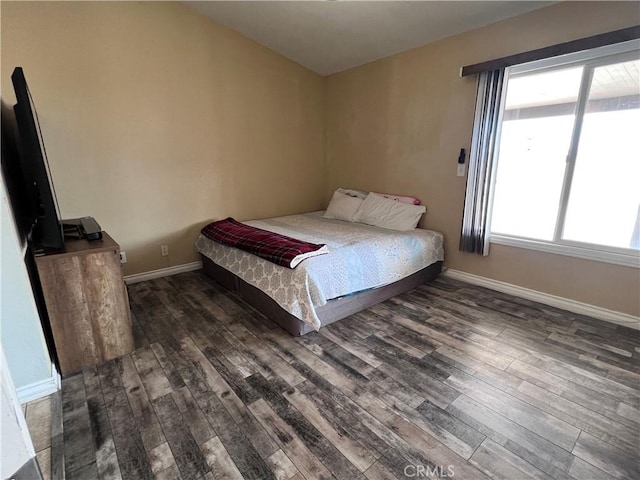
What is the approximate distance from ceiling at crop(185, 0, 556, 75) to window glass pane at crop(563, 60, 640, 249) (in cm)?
82

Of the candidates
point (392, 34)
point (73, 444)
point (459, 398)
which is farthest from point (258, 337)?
point (392, 34)

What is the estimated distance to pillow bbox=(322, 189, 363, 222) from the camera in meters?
3.74

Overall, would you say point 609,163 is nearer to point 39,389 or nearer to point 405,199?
point 405,199

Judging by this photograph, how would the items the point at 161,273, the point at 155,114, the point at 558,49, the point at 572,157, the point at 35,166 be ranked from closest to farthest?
1. the point at 35,166
2. the point at 558,49
3. the point at 572,157
4. the point at 155,114
5. the point at 161,273

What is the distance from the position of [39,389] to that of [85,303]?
1.57 ft

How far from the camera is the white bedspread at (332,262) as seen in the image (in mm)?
2193

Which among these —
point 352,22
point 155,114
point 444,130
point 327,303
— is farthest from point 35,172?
point 444,130

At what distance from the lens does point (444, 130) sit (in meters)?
3.15

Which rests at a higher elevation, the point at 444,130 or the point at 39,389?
the point at 444,130

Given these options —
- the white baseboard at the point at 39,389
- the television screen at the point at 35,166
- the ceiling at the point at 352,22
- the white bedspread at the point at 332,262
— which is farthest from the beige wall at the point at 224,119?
the white baseboard at the point at 39,389

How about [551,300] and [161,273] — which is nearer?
[551,300]

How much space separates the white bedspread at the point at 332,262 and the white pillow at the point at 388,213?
143mm

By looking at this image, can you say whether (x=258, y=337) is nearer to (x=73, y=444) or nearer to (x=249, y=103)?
(x=73, y=444)

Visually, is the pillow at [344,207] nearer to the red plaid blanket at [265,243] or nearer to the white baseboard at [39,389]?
the red plaid blanket at [265,243]
